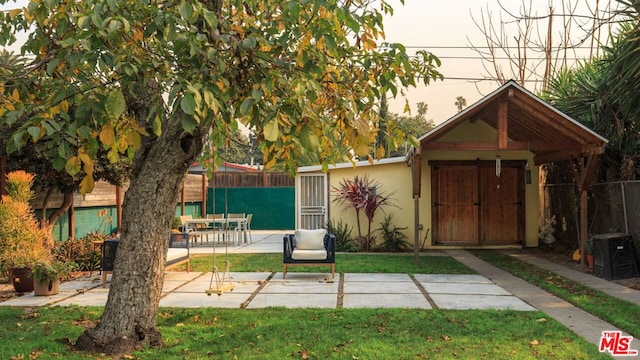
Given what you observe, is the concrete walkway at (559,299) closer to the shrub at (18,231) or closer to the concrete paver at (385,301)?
the concrete paver at (385,301)

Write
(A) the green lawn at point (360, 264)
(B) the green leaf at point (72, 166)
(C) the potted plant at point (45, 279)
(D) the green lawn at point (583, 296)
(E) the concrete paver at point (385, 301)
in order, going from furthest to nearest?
(A) the green lawn at point (360, 264) < (C) the potted plant at point (45, 279) < (E) the concrete paver at point (385, 301) < (D) the green lawn at point (583, 296) < (B) the green leaf at point (72, 166)

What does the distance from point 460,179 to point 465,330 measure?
8.61m

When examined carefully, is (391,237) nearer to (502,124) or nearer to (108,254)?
(502,124)

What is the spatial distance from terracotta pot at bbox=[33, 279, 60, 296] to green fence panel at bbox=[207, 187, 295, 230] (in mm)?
12624

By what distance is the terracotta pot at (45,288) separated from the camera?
23.2ft

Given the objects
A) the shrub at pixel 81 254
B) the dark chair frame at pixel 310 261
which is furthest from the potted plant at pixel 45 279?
the dark chair frame at pixel 310 261

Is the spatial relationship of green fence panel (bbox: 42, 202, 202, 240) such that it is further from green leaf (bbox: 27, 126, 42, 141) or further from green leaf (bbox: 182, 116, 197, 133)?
→ green leaf (bbox: 182, 116, 197, 133)

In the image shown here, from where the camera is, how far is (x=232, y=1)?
475 cm

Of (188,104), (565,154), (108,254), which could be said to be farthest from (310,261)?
(188,104)

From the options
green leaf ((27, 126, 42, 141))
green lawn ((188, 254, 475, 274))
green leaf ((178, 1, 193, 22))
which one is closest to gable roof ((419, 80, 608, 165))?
green lawn ((188, 254, 475, 274))

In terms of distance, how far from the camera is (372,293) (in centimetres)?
731

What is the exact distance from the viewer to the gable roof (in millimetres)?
9789

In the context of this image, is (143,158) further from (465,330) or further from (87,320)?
(465,330)

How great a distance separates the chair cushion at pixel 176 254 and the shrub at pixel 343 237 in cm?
467
